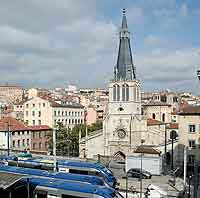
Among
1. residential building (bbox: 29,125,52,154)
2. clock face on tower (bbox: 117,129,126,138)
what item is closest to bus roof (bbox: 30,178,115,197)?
clock face on tower (bbox: 117,129,126,138)

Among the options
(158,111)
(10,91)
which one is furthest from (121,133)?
(10,91)

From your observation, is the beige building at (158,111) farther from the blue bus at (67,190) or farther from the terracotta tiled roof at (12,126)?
the blue bus at (67,190)

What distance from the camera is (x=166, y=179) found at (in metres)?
32.3

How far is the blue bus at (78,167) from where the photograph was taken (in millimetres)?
27406

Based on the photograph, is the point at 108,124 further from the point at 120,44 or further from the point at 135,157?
the point at 135,157

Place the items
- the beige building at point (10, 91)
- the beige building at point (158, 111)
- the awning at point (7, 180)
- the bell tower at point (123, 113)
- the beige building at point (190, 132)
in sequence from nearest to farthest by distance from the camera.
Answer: the awning at point (7, 180)
the beige building at point (190, 132)
the bell tower at point (123, 113)
the beige building at point (158, 111)
the beige building at point (10, 91)

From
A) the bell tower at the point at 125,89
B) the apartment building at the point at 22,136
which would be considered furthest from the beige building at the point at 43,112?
the bell tower at the point at 125,89

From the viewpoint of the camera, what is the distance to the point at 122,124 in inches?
2180

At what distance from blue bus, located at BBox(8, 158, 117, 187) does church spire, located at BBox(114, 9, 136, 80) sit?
2694 cm

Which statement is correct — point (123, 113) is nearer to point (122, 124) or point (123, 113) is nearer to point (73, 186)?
point (122, 124)

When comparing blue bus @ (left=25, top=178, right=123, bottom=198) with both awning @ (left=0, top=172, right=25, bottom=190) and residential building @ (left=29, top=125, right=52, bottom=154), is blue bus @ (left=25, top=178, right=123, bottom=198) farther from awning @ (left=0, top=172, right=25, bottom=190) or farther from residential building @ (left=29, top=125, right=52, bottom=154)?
residential building @ (left=29, top=125, right=52, bottom=154)

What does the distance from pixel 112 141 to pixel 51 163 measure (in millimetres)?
25874

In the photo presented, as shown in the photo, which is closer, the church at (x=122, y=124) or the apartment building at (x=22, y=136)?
the church at (x=122, y=124)

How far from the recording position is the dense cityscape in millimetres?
22109
